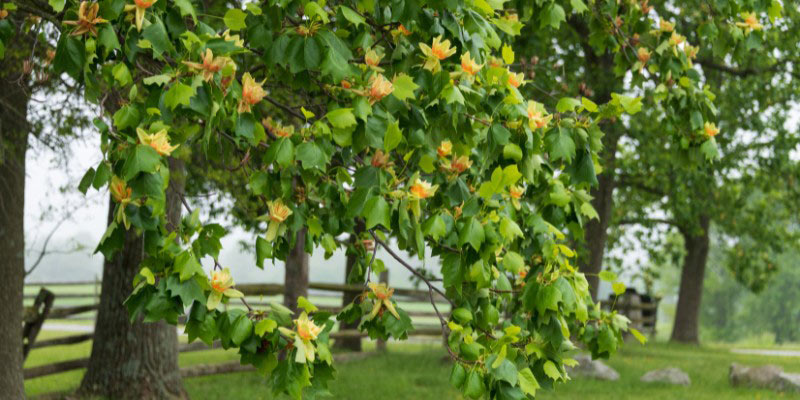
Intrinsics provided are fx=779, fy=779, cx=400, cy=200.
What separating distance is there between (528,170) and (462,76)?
2.10ft

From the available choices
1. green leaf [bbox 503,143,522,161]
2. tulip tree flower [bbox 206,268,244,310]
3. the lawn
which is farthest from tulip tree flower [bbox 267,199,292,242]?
the lawn

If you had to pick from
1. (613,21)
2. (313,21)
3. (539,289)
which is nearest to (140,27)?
(313,21)

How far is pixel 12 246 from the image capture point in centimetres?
796

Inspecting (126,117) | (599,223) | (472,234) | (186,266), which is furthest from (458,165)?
(599,223)

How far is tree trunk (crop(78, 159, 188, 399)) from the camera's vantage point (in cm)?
893

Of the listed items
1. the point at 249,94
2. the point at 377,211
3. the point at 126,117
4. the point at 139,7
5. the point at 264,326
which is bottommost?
the point at 264,326

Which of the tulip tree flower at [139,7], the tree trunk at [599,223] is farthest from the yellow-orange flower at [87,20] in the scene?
the tree trunk at [599,223]

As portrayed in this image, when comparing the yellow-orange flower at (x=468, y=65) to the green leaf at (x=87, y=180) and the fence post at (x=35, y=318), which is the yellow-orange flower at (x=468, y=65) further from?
the fence post at (x=35, y=318)

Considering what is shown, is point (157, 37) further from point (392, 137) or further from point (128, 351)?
point (128, 351)

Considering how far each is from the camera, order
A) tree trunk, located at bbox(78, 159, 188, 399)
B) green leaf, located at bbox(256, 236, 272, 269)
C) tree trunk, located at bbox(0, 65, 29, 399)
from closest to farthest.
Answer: green leaf, located at bbox(256, 236, 272, 269)
tree trunk, located at bbox(0, 65, 29, 399)
tree trunk, located at bbox(78, 159, 188, 399)

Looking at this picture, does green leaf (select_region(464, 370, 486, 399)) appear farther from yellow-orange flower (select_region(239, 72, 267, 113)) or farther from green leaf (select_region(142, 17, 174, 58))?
green leaf (select_region(142, 17, 174, 58))

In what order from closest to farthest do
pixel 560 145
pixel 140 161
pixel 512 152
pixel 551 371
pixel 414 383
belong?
pixel 140 161 < pixel 512 152 < pixel 560 145 < pixel 551 371 < pixel 414 383

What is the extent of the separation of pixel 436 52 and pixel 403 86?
0.27m

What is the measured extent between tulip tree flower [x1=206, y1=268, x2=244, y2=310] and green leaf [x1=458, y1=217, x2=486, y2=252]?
1.09 m
